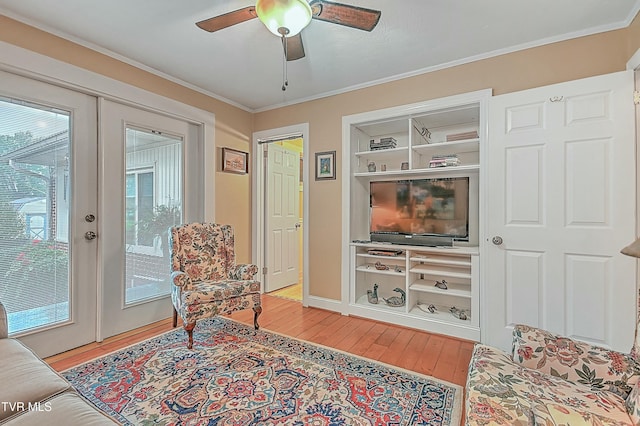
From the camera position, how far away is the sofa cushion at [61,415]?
0.87 m

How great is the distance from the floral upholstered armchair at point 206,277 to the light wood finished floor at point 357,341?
1.07 ft

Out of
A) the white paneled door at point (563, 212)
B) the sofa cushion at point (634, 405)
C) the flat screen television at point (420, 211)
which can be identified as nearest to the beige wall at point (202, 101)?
the flat screen television at point (420, 211)

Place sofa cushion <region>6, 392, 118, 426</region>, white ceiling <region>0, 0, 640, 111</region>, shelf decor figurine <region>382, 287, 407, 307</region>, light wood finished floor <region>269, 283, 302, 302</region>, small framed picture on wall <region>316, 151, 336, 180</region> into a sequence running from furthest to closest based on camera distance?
light wood finished floor <region>269, 283, 302, 302</region> → small framed picture on wall <region>316, 151, 336, 180</region> → shelf decor figurine <region>382, 287, 407, 307</region> → white ceiling <region>0, 0, 640, 111</region> → sofa cushion <region>6, 392, 118, 426</region>

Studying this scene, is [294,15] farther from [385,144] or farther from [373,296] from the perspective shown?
[373,296]

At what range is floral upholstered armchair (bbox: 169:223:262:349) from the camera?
2.35m

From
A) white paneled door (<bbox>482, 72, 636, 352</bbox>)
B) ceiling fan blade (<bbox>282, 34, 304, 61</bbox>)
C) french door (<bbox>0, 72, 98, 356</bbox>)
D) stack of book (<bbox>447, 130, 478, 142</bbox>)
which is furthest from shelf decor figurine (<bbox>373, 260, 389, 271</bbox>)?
french door (<bbox>0, 72, 98, 356</bbox>)

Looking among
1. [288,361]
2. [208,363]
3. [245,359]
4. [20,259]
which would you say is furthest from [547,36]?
[20,259]

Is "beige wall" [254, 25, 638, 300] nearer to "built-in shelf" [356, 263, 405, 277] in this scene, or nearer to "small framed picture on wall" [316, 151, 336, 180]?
"small framed picture on wall" [316, 151, 336, 180]

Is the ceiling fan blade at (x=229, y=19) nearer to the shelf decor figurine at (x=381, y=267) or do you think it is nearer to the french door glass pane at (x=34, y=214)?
the french door glass pane at (x=34, y=214)

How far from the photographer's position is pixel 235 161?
3.66 metres

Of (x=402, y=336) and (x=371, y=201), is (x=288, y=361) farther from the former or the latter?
(x=371, y=201)

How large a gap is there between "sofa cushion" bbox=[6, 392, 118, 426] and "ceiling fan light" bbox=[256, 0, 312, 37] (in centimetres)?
174

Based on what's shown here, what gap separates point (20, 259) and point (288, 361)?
208 centimetres

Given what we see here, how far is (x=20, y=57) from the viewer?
201cm
